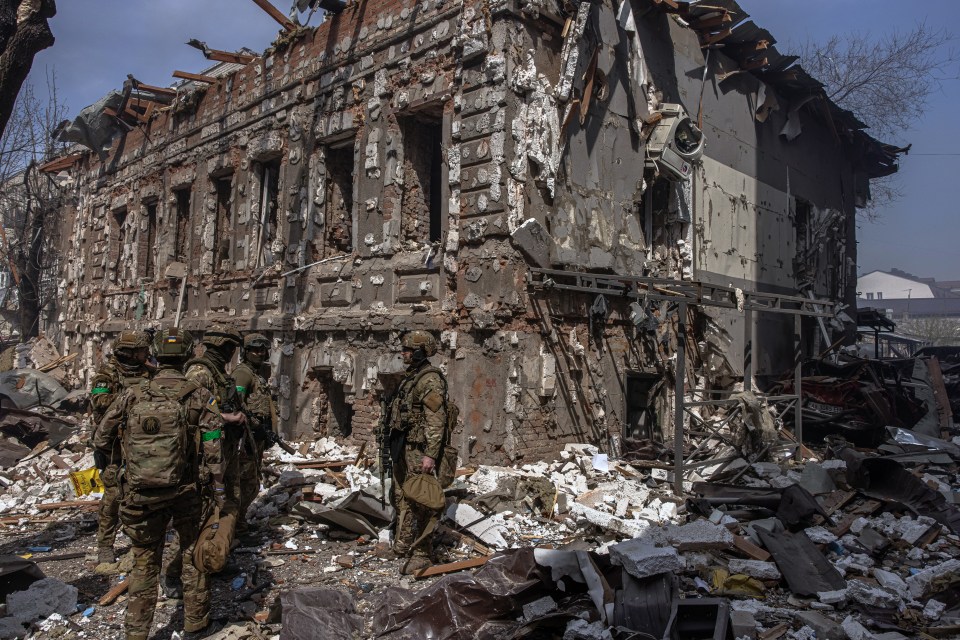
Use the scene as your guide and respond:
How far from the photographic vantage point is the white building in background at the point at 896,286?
277 feet

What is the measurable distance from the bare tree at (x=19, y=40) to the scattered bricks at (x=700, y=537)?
659 centimetres

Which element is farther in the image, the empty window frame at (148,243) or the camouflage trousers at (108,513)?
the empty window frame at (148,243)

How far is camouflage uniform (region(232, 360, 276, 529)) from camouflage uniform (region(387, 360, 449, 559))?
3.98 ft

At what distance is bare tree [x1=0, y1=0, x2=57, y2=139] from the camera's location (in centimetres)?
552

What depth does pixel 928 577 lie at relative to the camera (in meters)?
5.61

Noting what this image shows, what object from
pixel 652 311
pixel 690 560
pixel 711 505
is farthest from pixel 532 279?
pixel 690 560

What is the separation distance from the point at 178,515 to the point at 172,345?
44.1 inches

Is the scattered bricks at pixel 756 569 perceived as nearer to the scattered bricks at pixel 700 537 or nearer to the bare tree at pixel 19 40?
the scattered bricks at pixel 700 537

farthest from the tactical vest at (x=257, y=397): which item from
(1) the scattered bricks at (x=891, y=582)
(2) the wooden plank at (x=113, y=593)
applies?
(1) the scattered bricks at (x=891, y=582)

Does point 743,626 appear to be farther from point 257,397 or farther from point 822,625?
point 257,397

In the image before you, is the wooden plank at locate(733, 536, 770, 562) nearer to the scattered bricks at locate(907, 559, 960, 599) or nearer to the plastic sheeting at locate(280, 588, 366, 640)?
the scattered bricks at locate(907, 559, 960, 599)

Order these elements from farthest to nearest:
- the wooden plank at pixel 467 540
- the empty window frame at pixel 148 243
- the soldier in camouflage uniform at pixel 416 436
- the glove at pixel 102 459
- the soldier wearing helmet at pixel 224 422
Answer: the empty window frame at pixel 148 243, the wooden plank at pixel 467 540, the glove at pixel 102 459, the soldier in camouflage uniform at pixel 416 436, the soldier wearing helmet at pixel 224 422

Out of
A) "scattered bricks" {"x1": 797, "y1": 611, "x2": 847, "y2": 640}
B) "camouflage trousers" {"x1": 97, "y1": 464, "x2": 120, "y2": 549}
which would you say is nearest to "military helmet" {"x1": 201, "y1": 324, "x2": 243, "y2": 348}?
"camouflage trousers" {"x1": 97, "y1": 464, "x2": 120, "y2": 549}

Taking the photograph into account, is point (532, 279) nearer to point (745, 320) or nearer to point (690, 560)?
point (690, 560)
